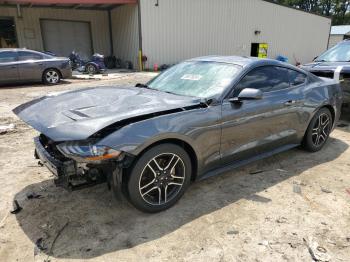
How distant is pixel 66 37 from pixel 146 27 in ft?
18.6

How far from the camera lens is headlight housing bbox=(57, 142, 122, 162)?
8.47 feet

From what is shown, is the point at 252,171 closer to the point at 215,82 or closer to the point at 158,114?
the point at 215,82

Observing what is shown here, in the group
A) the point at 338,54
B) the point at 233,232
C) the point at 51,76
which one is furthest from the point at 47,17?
the point at 233,232

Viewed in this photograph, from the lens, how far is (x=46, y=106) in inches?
131

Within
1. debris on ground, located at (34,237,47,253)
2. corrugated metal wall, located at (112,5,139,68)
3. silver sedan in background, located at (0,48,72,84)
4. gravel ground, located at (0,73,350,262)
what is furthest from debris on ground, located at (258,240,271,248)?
corrugated metal wall, located at (112,5,139,68)

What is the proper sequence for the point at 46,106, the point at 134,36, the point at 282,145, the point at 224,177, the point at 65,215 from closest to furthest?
the point at 65,215
the point at 46,106
the point at 224,177
the point at 282,145
the point at 134,36

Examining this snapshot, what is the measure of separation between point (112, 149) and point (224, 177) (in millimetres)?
1828

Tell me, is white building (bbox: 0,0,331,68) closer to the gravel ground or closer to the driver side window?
the driver side window

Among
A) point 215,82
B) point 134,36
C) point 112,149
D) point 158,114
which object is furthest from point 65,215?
point 134,36

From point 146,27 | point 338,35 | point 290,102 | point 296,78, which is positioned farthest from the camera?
point 338,35

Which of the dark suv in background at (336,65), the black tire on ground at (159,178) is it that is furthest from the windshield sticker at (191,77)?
the dark suv in background at (336,65)

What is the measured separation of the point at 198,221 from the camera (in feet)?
9.85

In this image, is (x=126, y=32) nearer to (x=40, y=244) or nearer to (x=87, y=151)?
(x=87, y=151)

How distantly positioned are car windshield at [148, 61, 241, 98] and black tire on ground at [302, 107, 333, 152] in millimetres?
1758
